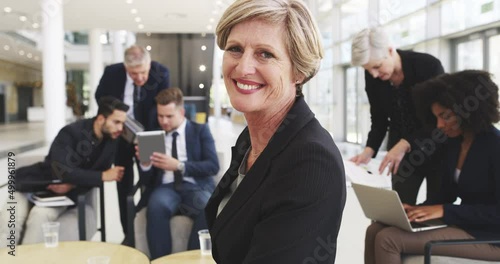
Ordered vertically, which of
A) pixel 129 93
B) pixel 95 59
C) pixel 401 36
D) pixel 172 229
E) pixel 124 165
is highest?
pixel 95 59

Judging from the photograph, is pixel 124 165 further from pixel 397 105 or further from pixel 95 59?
pixel 95 59

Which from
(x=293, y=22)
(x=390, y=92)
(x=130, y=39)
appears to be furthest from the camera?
(x=130, y=39)

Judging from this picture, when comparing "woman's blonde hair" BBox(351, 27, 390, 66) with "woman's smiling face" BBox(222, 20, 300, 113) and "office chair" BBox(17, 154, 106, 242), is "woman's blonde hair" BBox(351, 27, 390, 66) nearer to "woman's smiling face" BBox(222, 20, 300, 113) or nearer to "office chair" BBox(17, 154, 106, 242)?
"woman's smiling face" BBox(222, 20, 300, 113)

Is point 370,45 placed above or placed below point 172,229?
above

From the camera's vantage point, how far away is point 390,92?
3.07 metres

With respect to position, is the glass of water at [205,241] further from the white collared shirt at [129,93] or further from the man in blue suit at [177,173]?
the white collared shirt at [129,93]

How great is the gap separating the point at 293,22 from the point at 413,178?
225 centimetres

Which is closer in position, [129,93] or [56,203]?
[56,203]

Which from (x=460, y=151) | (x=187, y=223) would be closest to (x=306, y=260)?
(x=460, y=151)

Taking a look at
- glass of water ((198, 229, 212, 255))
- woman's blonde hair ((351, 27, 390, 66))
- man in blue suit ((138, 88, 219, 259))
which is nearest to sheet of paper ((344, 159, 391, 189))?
woman's blonde hair ((351, 27, 390, 66))

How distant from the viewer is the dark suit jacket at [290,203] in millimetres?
811

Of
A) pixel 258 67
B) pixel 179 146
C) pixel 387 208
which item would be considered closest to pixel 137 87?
pixel 179 146

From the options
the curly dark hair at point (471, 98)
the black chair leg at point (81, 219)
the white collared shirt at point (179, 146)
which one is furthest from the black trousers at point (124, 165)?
the curly dark hair at point (471, 98)

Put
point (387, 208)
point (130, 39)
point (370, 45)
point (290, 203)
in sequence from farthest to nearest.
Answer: point (130, 39) → point (370, 45) → point (387, 208) → point (290, 203)
